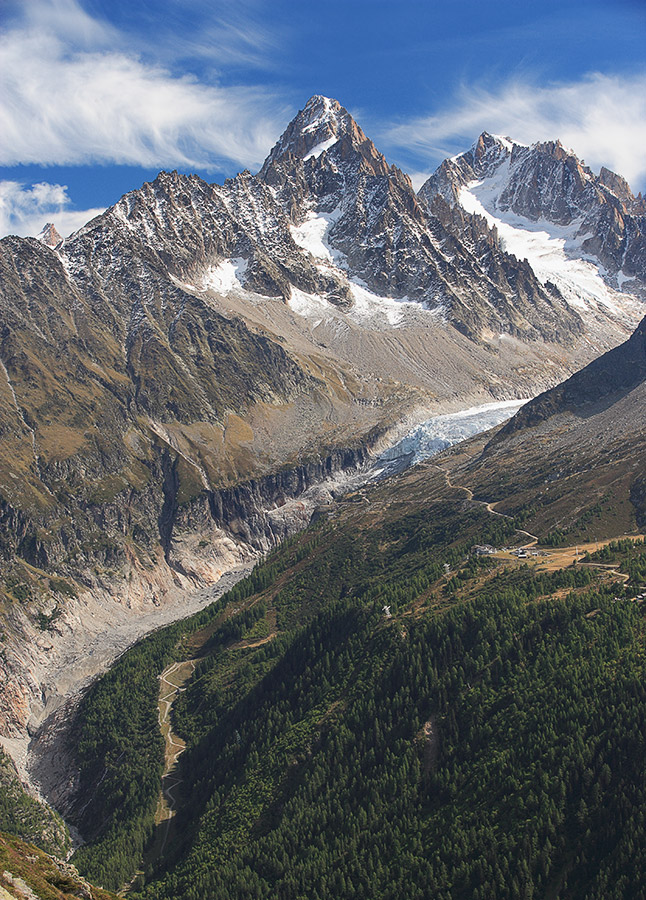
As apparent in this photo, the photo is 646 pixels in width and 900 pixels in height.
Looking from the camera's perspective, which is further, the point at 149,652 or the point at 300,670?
the point at 149,652

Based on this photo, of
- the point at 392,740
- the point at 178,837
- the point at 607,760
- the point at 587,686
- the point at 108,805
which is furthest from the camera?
the point at 108,805

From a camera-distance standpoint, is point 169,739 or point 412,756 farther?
point 169,739

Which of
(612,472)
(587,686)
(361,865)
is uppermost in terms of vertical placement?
(612,472)

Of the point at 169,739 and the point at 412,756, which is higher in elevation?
the point at 169,739

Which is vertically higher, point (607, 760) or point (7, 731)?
point (7, 731)

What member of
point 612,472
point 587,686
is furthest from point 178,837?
point 612,472

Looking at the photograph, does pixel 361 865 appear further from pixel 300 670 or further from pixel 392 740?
pixel 300 670

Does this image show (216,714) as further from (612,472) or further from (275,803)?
(612,472)

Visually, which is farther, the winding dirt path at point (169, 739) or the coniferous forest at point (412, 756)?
the winding dirt path at point (169, 739)

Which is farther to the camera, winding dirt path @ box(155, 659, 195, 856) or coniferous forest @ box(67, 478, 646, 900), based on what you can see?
winding dirt path @ box(155, 659, 195, 856)

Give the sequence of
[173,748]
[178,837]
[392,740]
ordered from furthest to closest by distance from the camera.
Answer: [173,748], [178,837], [392,740]

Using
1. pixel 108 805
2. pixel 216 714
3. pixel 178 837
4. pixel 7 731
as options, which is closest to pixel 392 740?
pixel 178 837
